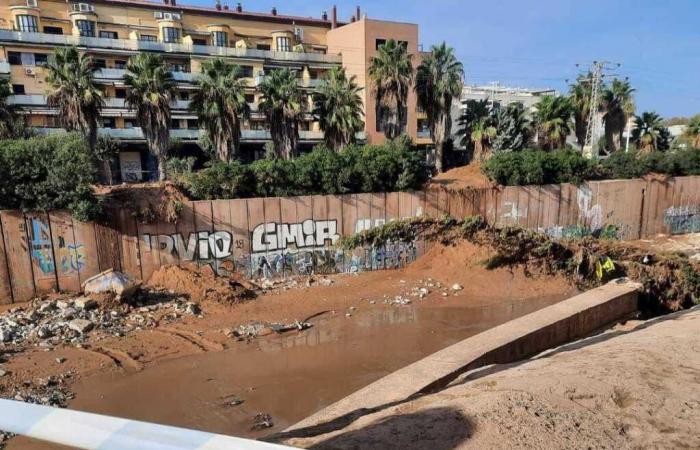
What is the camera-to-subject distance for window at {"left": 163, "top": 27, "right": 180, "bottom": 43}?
49406 mm

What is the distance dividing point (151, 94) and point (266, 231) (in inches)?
511

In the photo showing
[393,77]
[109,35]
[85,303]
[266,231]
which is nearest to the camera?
[85,303]

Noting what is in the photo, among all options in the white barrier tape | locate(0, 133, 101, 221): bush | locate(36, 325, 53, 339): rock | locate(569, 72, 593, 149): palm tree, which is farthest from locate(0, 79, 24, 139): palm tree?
locate(569, 72, 593, 149): palm tree

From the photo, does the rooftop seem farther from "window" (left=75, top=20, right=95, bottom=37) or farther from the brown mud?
the brown mud

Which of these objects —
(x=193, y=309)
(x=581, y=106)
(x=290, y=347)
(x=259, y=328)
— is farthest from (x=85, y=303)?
(x=581, y=106)

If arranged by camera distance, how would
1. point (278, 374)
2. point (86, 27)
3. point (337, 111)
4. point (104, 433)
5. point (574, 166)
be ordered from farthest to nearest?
point (86, 27), point (337, 111), point (574, 166), point (278, 374), point (104, 433)

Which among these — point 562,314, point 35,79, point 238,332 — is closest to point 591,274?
point 562,314

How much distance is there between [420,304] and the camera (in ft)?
54.5

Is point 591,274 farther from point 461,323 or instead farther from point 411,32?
point 411,32

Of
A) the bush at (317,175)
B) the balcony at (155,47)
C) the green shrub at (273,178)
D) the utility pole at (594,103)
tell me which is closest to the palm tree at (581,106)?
the utility pole at (594,103)

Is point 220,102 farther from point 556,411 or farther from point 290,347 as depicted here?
point 556,411

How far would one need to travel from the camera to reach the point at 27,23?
4381cm

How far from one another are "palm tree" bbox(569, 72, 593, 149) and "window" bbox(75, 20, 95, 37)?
44.1 m

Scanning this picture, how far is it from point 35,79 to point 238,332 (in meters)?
39.9
